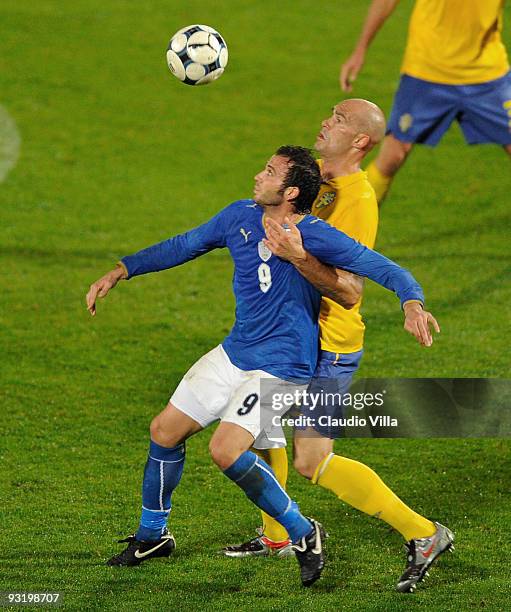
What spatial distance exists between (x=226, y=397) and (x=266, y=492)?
0.44 m

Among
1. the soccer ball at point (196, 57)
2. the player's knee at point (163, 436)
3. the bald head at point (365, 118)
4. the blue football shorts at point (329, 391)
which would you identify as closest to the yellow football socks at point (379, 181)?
the soccer ball at point (196, 57)

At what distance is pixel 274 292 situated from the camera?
17.5ft

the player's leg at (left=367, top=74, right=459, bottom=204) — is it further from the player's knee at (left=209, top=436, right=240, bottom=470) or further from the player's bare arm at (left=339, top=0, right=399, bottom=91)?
the player's knee at (left=209, top=436, right=240, bottom=470)

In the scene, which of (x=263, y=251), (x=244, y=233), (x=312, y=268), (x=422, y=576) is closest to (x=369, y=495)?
(x=422, y=576)

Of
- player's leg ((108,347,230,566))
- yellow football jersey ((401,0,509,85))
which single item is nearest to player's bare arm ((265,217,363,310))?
player's leg ((108,347,230,566))

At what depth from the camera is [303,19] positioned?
57.5ft

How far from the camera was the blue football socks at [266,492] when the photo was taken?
5223 millimetres

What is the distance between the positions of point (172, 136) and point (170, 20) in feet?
12.2

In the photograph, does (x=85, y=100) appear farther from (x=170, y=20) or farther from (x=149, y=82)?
(x=170, y=20)

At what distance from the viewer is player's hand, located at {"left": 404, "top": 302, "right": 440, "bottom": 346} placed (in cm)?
483

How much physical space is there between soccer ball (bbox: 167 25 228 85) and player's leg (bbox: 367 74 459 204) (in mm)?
2433

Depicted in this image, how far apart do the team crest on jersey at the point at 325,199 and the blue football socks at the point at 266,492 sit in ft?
3.93

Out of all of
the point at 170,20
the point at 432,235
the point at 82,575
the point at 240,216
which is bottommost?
the point at 82,575

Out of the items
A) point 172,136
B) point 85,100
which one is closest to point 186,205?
point 172,136
